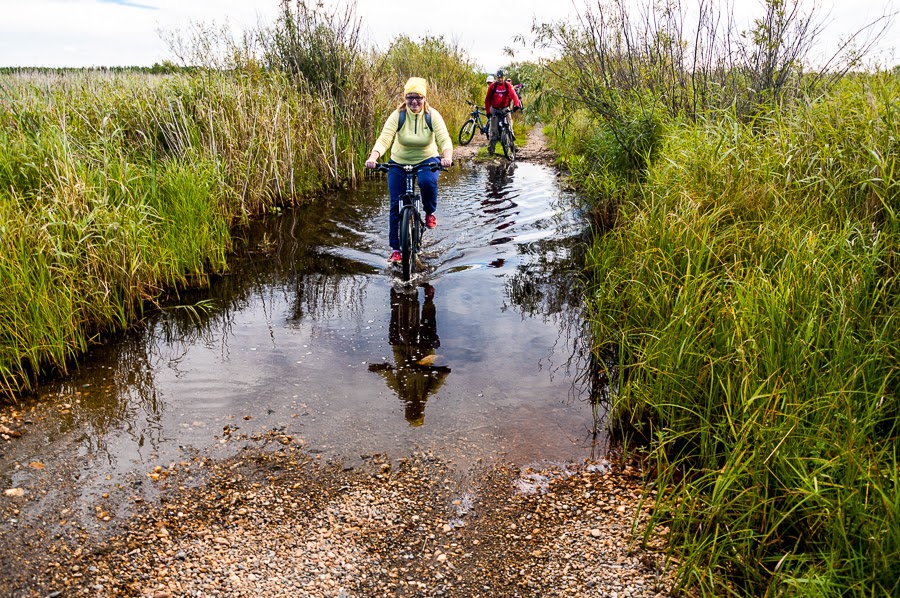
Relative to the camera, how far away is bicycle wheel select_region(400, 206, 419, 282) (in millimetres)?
7281

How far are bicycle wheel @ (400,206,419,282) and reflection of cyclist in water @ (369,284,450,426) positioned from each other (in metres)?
0.38

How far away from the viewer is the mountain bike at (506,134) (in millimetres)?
16405

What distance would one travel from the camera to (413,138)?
745cm

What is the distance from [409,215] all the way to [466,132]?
44.7ft

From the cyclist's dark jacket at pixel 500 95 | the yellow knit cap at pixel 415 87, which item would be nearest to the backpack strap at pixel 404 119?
the yellow knit cap at pixel 415 87

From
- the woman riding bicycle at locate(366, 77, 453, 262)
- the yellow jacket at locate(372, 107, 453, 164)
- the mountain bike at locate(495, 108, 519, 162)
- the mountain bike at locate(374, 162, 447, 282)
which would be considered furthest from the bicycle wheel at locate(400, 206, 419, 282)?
the mountain bike at locate(495, 108, 519, 162)

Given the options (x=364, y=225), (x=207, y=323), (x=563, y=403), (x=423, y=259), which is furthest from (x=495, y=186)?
(x=563, y=403)

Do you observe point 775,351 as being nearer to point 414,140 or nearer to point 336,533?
point 336,533

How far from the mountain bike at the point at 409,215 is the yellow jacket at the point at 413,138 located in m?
0.13

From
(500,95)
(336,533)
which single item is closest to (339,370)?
(336,533)

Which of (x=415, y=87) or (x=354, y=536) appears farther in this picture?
(x=415, y=87)

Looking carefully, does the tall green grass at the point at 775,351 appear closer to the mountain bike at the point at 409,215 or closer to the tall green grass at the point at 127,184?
the mountain bike at the point at 409,215

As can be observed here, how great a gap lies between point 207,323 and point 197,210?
1.74m

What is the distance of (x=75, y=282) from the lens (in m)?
5.59
